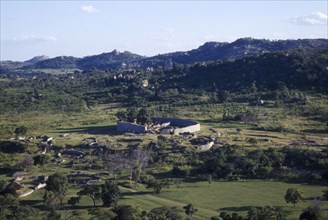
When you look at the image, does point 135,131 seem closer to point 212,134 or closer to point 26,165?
point 212,134

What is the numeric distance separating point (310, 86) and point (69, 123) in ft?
176

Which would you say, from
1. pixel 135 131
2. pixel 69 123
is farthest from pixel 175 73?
pixel 135 131

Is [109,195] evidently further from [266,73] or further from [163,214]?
[266,73]

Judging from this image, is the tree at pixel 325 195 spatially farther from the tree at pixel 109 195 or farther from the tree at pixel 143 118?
the tree at pixel 143 118

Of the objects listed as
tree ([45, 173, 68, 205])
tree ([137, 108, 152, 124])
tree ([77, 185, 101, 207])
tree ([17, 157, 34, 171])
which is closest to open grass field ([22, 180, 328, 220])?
tree ([77, 185, 101, 207])

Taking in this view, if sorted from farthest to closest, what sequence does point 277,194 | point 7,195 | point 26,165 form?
point 26,165 < point 277,194 < point 7,195

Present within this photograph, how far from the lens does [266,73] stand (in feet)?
397

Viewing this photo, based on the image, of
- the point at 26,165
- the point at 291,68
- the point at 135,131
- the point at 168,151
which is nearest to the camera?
the point at 26,165

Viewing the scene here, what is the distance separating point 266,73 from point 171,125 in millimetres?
50866

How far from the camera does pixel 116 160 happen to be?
5231cm

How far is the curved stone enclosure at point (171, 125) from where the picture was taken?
70938 millimetres

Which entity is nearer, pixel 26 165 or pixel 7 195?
pixel 7 195

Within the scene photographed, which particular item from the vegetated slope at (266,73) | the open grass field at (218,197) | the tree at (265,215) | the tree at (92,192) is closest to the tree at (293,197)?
the open grass field at (218,197)

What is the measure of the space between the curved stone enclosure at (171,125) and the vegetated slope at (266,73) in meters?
38.2
